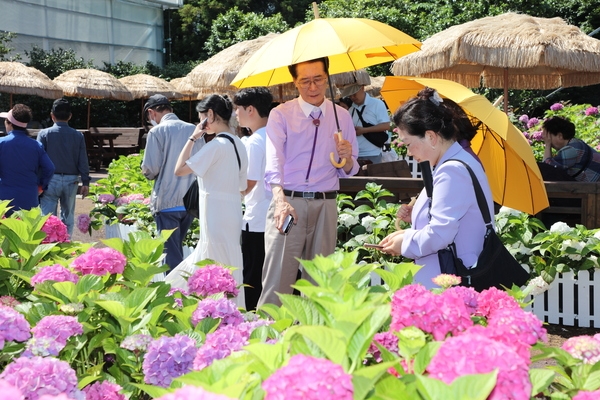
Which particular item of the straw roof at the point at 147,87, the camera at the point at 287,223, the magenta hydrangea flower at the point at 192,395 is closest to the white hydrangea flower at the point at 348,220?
the camera at the point at 287,223

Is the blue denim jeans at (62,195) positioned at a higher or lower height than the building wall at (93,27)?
lower

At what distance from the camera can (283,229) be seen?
409 centimetres

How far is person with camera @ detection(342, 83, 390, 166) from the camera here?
27.3ft

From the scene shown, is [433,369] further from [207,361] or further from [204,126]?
[204,126]

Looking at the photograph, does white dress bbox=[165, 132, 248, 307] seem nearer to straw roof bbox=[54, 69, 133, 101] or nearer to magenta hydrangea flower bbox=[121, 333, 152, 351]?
magenta hydrangea flower bbox=[121, 333, 152, 351]

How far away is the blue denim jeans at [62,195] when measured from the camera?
843 cm

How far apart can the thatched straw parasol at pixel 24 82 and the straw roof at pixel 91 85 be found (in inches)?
61.0

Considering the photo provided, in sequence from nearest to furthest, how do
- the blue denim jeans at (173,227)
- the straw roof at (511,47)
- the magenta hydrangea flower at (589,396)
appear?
the magenta hydrangea flower at (589,396), the blue denim jeans at (173,227), the straw roof at (511,47)

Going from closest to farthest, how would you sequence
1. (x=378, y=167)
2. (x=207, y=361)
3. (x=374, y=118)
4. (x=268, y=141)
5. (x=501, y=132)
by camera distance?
(x=207, y=361), (x=501, y=132), (x=268, y=141), (x=378, y=167), (x=374, y=118)

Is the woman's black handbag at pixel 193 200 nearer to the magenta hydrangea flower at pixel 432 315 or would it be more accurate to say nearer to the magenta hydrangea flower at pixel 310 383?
the magenta hydrangea flower at pixel 432 315

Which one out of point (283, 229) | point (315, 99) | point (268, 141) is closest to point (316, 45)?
point (315, 99)

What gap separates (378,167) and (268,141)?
3.63 meters

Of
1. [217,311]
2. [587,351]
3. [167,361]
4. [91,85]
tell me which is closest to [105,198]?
[217,311]

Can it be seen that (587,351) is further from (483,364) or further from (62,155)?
(62,155)
